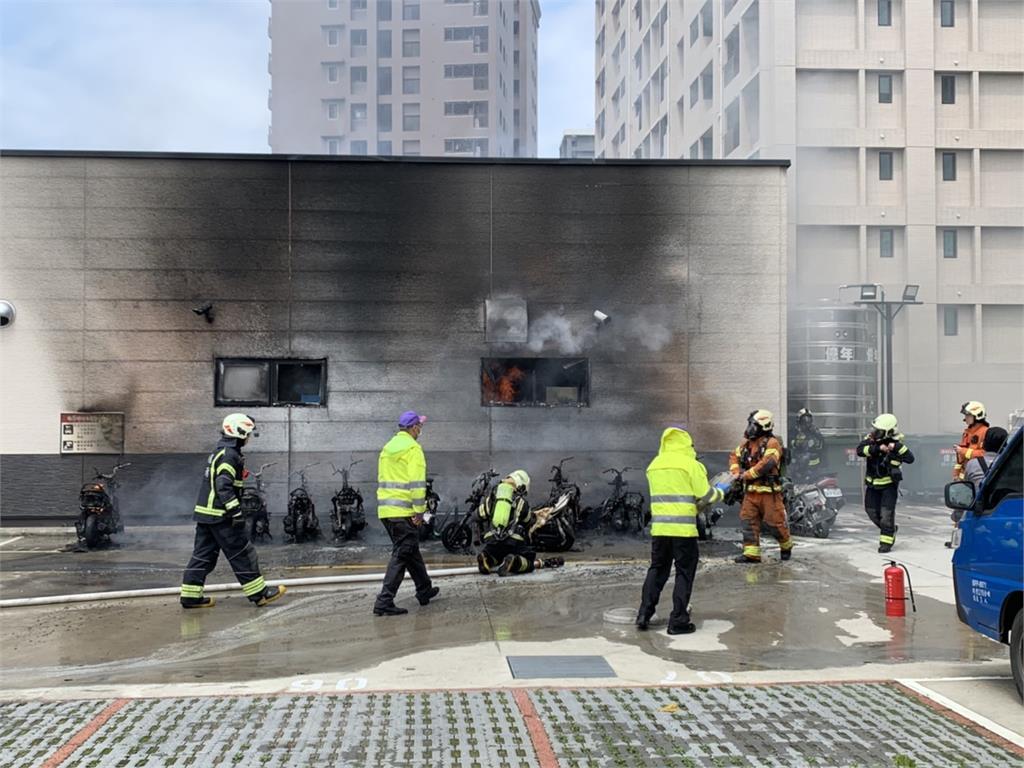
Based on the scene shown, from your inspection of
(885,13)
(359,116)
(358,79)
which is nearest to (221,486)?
(885,13)

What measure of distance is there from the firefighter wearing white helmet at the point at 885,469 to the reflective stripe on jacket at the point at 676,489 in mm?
4384

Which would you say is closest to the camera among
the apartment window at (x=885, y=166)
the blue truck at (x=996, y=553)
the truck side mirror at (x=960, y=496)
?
the blue truck at (x=996, y=553)

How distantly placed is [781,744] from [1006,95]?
31.2 metres

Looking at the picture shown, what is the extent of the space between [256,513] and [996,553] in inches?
380

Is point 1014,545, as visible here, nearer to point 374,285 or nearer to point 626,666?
point 626,666

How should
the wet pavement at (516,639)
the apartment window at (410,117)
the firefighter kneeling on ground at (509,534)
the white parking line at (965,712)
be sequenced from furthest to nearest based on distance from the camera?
1. the apartment window at (410,117)
2. the firefighter kneeling on ground at (509,534)
3. the wet pavement at (516,639)
4. the white parking line at (965,712)

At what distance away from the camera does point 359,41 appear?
36.9 metres

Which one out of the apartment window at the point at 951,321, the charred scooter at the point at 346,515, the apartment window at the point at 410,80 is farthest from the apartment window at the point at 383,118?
the charred scooter at the point at 346,515

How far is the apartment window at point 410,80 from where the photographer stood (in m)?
40.0

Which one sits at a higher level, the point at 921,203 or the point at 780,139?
the point at 780,139

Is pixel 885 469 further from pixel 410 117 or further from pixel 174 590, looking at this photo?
pixel 410 117

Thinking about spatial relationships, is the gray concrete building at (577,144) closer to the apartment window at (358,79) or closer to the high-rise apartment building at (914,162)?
the apartment window at (358,79)

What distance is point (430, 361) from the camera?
45.4 feet

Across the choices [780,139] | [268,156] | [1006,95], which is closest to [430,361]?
[268,156]
